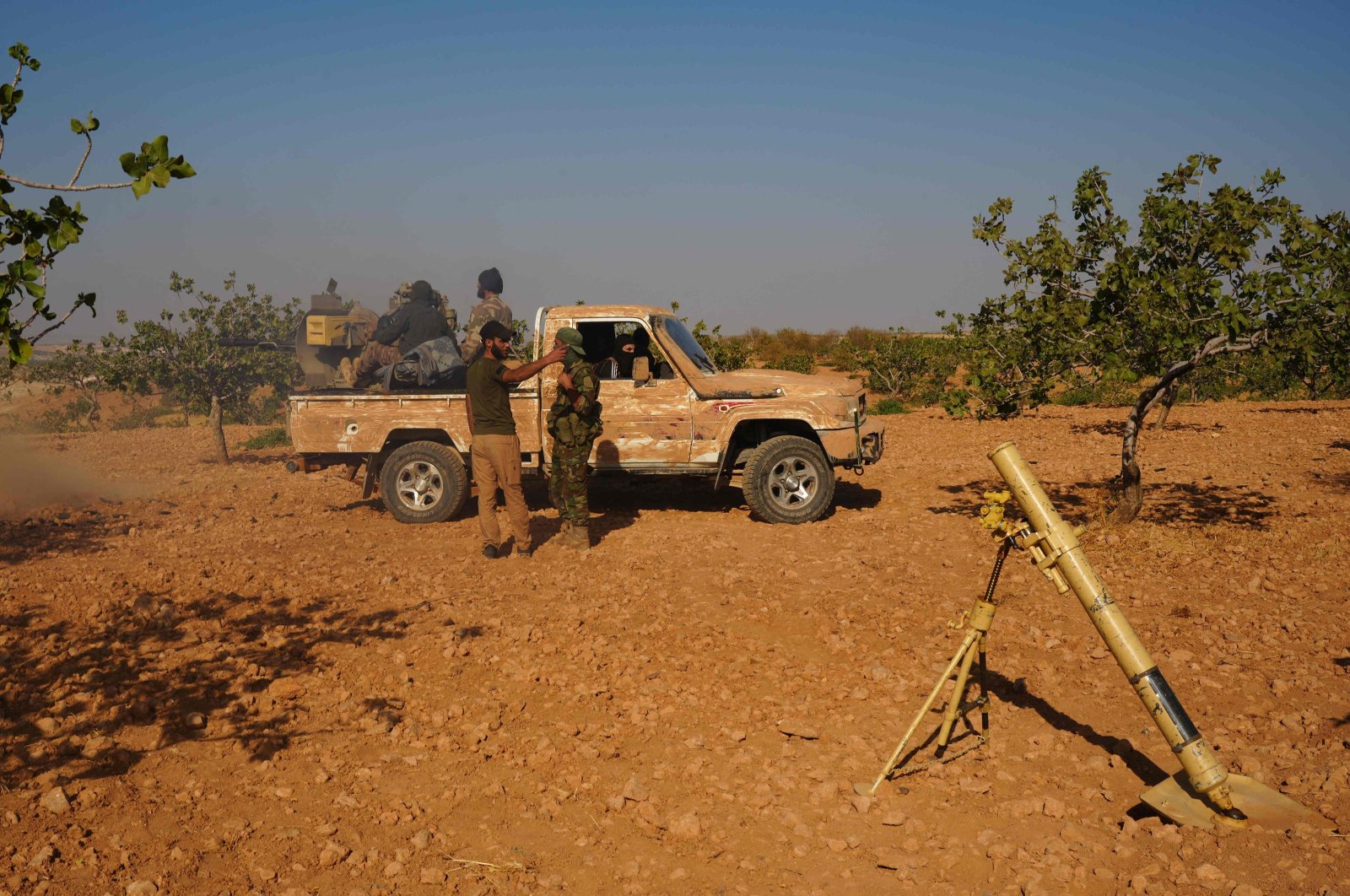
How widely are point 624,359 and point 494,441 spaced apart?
1963 millimetres

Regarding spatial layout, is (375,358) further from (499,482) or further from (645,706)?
(645,706)

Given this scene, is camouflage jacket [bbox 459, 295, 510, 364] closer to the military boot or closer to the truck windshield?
the truck windshield

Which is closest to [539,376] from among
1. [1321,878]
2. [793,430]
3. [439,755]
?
[793,430]

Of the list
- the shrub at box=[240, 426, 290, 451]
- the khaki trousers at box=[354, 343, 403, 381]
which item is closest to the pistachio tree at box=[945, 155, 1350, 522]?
the khaki trousers at box=[354, 343, 403, 381]

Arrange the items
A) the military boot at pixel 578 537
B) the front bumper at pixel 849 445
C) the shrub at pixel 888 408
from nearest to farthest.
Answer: the military boot at pixel 578 537, the front bumper at pixel 849 445, the shrub at pixel 888 408

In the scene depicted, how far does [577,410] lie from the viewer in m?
8.65

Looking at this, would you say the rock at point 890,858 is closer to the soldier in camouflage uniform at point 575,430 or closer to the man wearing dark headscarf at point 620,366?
the soldier in camouflage uniform at point 575,430

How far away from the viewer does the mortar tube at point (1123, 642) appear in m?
3.96

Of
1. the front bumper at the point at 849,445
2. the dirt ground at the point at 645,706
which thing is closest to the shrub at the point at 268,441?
the dirt ground at the point at 645,706

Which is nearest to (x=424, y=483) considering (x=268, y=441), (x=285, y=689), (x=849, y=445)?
(x=849, y=445)

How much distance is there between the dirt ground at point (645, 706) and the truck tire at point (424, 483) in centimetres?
23

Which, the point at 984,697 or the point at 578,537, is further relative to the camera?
the point at 578,537

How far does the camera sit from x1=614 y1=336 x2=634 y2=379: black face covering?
31.8ft

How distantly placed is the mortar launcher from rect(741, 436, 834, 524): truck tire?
5136mm
